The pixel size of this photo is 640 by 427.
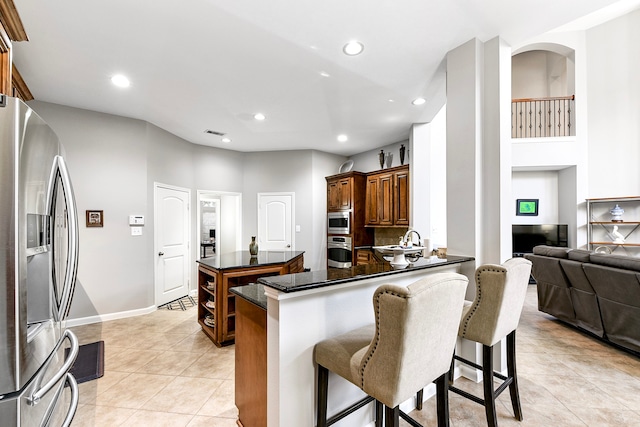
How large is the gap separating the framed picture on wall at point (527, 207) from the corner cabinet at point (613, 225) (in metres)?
0.90

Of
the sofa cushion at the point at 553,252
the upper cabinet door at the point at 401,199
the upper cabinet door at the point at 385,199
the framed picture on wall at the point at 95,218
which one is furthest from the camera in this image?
the upper cabinet door at the point at 385,199

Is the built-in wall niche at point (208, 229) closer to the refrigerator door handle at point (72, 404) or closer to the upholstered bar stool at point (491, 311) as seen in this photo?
the refrigerator door handle at point (72, 404)

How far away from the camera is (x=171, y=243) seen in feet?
15.3

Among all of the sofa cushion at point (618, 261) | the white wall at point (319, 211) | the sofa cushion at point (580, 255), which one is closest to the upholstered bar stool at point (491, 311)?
the sofa cushion at point (618, 261)

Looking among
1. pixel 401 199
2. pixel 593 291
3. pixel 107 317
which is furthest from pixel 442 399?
pixel 107 317

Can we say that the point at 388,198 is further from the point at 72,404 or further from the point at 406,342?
the point at 72,404

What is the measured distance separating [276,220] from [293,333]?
15.1ft

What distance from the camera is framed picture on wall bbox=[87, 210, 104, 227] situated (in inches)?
142

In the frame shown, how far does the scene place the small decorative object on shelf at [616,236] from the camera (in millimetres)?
5482

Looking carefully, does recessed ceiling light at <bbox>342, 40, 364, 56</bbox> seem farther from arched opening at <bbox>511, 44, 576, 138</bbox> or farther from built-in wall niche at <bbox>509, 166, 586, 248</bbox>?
built-in wall niche at <bbox>509, 166, 586, 248</bbox>

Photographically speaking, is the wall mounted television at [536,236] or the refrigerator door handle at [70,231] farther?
the wall mounted television at [536,236]

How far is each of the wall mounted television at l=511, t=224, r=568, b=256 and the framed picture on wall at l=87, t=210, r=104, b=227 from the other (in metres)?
7.62

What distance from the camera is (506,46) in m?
2.31

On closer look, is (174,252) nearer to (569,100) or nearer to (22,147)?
(22,147)
